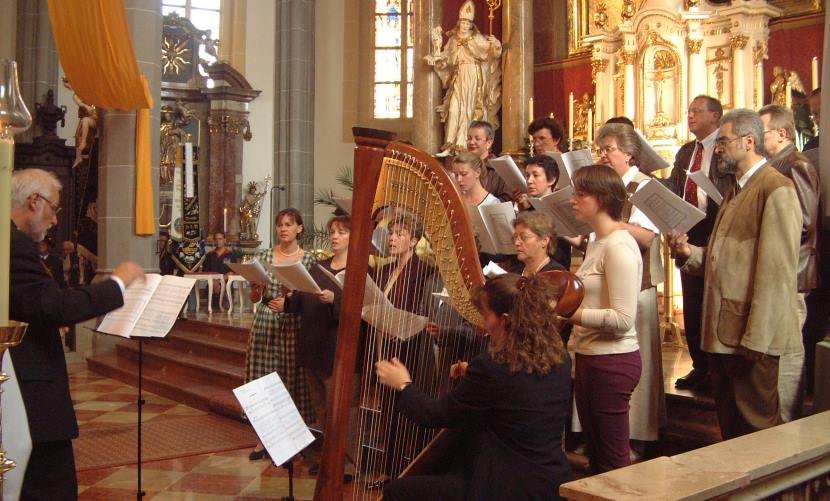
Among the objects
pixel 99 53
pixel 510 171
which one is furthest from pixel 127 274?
pixel 99 53

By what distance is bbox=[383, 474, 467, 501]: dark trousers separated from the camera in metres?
2.62

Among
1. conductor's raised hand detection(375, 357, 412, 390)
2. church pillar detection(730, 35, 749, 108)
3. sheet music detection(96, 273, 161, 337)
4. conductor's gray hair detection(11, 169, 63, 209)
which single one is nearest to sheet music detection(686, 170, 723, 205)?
conductor's raised hand detection(375, 357, 412, 390)

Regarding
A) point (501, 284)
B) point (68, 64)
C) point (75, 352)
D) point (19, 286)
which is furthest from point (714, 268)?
point (75, 352)

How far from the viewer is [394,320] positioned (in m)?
2.83

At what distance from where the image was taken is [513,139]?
10602 millimetres

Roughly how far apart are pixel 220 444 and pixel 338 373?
10.8ft

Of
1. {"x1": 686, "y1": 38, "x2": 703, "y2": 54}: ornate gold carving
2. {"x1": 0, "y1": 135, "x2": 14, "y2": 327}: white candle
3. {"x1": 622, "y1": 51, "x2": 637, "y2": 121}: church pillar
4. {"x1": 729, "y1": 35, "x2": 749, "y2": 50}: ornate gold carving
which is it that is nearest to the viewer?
{"x1": 0, "y1": 135, "x2": 14, "y2": 327}: white candle

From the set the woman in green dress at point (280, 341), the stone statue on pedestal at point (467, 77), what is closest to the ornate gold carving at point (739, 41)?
the stone statue on pedestal at point (467, 77)

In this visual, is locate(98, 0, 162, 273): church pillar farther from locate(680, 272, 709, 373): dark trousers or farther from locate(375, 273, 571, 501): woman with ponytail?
locate(375, 273, 571, 501): woman with ponytail

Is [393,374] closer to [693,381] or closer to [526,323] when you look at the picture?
[526,323]

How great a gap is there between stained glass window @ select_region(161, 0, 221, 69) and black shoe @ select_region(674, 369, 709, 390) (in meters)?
12.8

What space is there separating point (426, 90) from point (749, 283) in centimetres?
835

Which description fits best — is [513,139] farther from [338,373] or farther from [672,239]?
[338,373]

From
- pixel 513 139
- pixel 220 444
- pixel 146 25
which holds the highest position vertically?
pixel 146 25
